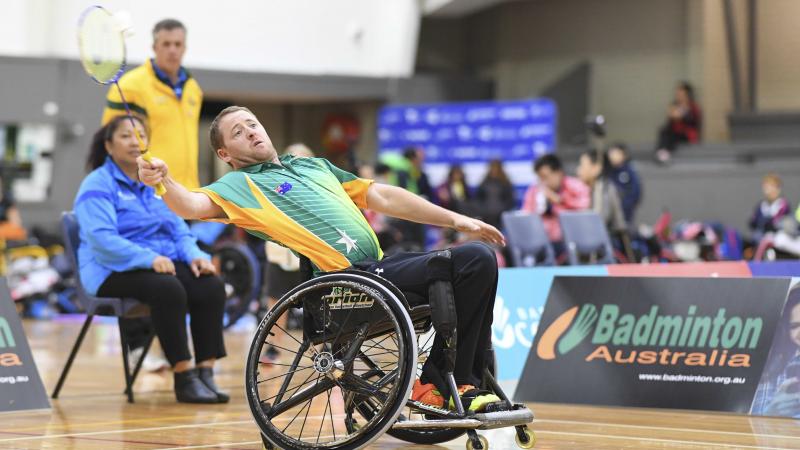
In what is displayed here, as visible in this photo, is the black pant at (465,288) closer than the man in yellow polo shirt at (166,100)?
Yes

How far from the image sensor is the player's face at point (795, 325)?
210 inches

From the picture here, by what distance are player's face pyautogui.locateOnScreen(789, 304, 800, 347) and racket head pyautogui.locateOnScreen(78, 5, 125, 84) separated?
2.83 metres

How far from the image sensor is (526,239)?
10.8 meters

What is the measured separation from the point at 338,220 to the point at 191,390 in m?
1.89

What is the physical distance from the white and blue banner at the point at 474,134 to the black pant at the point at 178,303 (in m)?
10.6

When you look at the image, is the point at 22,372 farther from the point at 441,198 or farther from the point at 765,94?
the point at 765,94

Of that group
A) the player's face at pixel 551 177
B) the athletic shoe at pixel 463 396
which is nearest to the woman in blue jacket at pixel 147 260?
the athletic shoe at pixel 463 396

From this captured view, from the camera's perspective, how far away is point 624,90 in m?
19.5

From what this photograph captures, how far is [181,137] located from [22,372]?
70.1 inches

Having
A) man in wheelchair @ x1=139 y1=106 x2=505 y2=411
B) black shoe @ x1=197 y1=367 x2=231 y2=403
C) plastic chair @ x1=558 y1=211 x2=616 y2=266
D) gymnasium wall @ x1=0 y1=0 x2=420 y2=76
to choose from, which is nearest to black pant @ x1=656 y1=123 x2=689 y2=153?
gymnasium wall @ x1=0 y1=0 x2=420 y2=76

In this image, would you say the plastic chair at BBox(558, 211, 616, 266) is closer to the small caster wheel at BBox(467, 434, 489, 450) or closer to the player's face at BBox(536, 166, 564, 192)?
the player's face at BBox(536, 166, 564, 192)

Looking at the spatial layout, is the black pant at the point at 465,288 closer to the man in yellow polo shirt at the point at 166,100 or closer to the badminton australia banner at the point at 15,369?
the badminton australia banner at the point at 15,369

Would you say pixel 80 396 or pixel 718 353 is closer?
pixel 718 353

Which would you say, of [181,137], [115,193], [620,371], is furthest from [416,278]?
[181,137]
